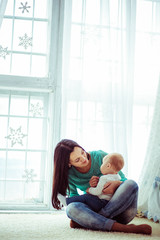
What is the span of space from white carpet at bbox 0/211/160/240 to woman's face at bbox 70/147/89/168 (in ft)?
1.24

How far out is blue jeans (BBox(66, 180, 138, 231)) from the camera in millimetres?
1828

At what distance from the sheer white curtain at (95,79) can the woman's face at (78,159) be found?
414 millimetres

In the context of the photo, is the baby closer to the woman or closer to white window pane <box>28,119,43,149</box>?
the woman

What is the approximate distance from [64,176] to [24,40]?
117cm

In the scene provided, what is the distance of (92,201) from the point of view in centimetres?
196

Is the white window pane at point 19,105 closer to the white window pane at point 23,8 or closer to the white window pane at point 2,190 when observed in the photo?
the white window pane at point 2,190

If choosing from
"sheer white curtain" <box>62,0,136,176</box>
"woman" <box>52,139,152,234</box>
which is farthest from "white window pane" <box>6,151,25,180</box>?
"woman" <box>52,139,152,234</box>

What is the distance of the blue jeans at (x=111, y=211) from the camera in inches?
72.0

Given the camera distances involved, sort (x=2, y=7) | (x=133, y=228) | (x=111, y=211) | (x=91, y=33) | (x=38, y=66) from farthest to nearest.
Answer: (x=38, y=66) → (x=91, y=33) → (x=2, y=7) → (x=111, y=211) → (x=133, y=228)

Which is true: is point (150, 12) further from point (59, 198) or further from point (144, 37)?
point (59, 198)

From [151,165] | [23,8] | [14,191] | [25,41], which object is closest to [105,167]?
[151,165]

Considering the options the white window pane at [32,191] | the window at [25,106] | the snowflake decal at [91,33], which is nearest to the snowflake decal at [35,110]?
the window at [25,106]

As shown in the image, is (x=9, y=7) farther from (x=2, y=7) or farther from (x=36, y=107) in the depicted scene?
(x=36, y=107)

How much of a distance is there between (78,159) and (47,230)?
45 cm
